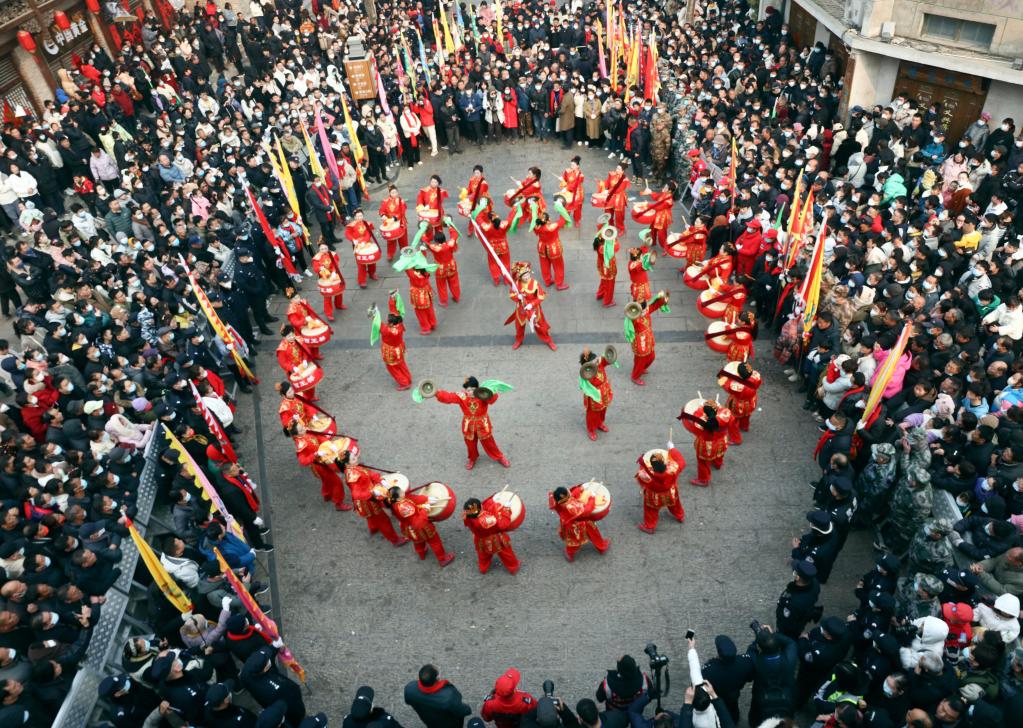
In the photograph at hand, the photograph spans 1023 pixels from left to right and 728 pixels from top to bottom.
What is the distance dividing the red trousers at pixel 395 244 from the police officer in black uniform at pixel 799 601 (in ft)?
32.9

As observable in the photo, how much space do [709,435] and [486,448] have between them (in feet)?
9.43

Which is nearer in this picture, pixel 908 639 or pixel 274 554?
pixel 908 639

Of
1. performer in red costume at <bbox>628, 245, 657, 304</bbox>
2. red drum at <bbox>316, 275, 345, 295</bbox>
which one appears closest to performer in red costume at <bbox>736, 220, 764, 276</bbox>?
performer in red costume at <bbox>628, 245, 657, 304</bbox>

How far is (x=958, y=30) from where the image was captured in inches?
578

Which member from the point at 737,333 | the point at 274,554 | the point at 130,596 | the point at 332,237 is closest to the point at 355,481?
the point at 274,554

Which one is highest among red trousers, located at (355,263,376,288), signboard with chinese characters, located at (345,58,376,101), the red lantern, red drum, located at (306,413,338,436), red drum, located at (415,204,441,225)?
the red lantern

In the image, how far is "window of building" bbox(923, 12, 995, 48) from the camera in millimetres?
14289

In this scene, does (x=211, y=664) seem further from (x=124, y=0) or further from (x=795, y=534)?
(x=124, y=0)

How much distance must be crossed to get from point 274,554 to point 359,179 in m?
10.3

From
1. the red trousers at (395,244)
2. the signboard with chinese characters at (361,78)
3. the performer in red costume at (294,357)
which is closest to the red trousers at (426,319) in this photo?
the performer in red costume at (294,357)

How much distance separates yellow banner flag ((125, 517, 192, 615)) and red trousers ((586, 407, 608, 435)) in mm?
5260

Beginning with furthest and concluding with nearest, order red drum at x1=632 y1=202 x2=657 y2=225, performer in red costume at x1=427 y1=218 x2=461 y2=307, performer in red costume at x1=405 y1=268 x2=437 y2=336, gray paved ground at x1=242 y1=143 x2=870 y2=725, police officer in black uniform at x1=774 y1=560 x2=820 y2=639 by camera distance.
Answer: red drum at x1=632 y1=202 x2=657 y2=225 → performer in red costume at x1=427 y1=218 x2=461 y2=307 → performer in red costume at x1=405 y1=268 x2=437 y2=336 → gray paved ground at x1=242 y1=143 x2=870 y2=725 → police officer in black uniform at x1=774 y1=560 x2=820 y2=639

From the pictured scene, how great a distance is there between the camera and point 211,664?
677cm

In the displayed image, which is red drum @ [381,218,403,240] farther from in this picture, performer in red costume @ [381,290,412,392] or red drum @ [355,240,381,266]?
performer in red costume @ [381,290,412,392]
